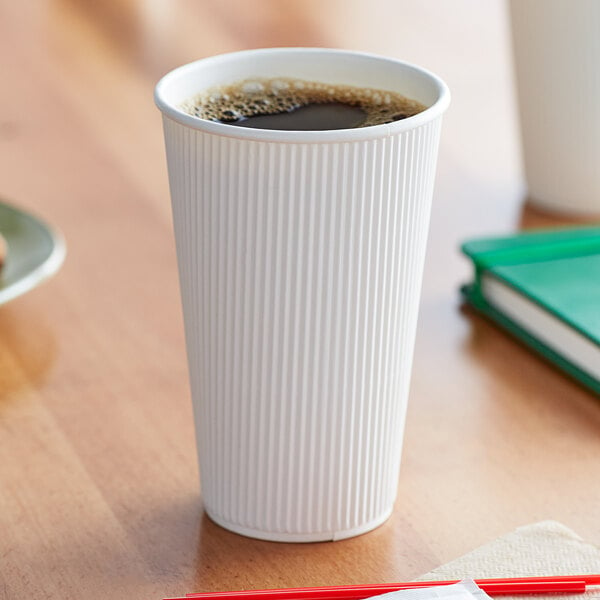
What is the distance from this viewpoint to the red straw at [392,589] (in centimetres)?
46

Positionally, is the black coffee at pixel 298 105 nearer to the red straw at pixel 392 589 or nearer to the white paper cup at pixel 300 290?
the white paper cup at pixel 300 290

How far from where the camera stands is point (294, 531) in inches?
20.4

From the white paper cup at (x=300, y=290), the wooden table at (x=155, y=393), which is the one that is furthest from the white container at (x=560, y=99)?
the white paper cup at (x=300, y=290)

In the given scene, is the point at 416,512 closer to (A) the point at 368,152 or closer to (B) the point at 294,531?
(B) the point at 294,531

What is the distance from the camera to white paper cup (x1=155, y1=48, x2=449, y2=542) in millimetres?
437

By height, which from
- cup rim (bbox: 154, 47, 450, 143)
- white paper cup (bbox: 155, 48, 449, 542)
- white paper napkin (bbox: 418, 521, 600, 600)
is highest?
cup rim (bbox: 154, 47, 450, 143)

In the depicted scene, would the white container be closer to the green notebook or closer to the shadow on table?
the green notebook

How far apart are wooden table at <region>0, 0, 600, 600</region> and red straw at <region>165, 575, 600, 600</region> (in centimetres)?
3

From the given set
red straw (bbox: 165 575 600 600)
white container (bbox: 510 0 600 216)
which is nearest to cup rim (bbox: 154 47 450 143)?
red straw (bbox: 165 575 600 600)

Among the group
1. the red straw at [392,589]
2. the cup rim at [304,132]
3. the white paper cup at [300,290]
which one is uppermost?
the cup rim at [304,132]

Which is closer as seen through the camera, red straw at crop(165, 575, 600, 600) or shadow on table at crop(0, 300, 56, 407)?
red straw at crop(165, 575, 600, 600)

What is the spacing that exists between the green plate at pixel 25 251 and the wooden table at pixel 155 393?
35 millimetres

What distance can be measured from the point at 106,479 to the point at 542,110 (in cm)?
48

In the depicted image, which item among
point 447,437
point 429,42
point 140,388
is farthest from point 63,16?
point 447,437
